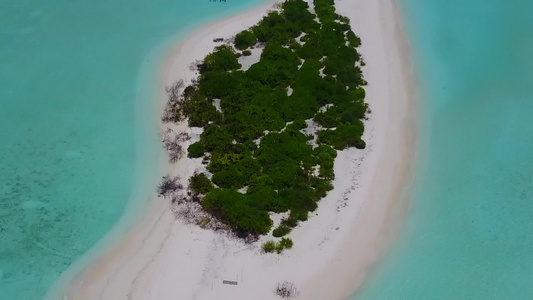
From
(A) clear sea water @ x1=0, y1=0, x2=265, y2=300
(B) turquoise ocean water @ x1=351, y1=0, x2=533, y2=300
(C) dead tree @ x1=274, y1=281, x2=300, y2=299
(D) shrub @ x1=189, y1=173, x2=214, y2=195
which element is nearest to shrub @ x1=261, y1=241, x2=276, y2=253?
(C) dead tree @ x1=274, y1=281, x2=300, y2=299

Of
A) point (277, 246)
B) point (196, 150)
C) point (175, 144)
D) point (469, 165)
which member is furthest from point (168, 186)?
point (469, 165)

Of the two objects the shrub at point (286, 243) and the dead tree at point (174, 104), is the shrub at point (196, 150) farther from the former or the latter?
the shrub at point (286, 243)

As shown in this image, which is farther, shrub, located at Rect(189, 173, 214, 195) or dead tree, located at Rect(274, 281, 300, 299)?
shrub, located at Rect(189, 173, 214, 195)

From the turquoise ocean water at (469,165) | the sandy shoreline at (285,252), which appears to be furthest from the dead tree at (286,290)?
the turquoise ocean water at (469,165)

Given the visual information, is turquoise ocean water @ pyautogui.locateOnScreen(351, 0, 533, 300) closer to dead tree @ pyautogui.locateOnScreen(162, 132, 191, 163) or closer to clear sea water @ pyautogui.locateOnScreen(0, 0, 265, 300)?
dead tree @ pyautogui.locateOnScreen(162, 132, 191, 163)

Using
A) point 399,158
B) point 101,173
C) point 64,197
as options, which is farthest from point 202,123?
point 399,158

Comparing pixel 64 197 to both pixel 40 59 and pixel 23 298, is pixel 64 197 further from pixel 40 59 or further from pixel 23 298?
pixel 40 59

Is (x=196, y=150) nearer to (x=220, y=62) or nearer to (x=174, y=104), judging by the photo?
(x=174, y=104)
